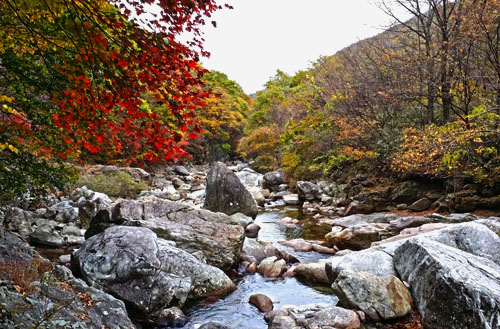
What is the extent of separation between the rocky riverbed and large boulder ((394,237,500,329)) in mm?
14

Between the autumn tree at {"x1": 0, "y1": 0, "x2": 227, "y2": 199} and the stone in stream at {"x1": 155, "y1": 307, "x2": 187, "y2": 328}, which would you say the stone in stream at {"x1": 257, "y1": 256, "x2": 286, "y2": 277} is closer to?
the stone in stream at {"x1": 155, "y1": 307, "x2": 187, "y2": 328}

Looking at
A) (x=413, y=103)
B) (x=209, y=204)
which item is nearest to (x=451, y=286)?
(x=209, y=204)

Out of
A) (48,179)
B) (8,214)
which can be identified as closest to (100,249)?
(48,179)

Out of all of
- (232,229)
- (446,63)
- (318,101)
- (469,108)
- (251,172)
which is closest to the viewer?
(232,229)

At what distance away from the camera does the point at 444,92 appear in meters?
11.9

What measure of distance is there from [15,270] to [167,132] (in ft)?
7.44

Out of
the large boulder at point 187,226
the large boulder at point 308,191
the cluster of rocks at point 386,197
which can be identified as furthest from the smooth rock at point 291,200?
the large boulder at point 187,226

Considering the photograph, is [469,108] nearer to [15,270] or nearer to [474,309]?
[474,309]

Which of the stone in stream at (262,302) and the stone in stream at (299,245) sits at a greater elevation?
the stone in stream at (262,302)

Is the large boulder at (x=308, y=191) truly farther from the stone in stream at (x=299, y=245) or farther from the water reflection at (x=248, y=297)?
the water reflection at (x=248, y=297)

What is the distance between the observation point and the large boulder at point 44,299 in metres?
2.79

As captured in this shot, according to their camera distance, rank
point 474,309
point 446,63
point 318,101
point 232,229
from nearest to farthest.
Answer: point 474,309, point 232,229, point 446,63, point 318,101

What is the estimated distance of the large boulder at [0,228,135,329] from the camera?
2.79 m

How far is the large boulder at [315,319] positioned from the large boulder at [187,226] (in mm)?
2477
